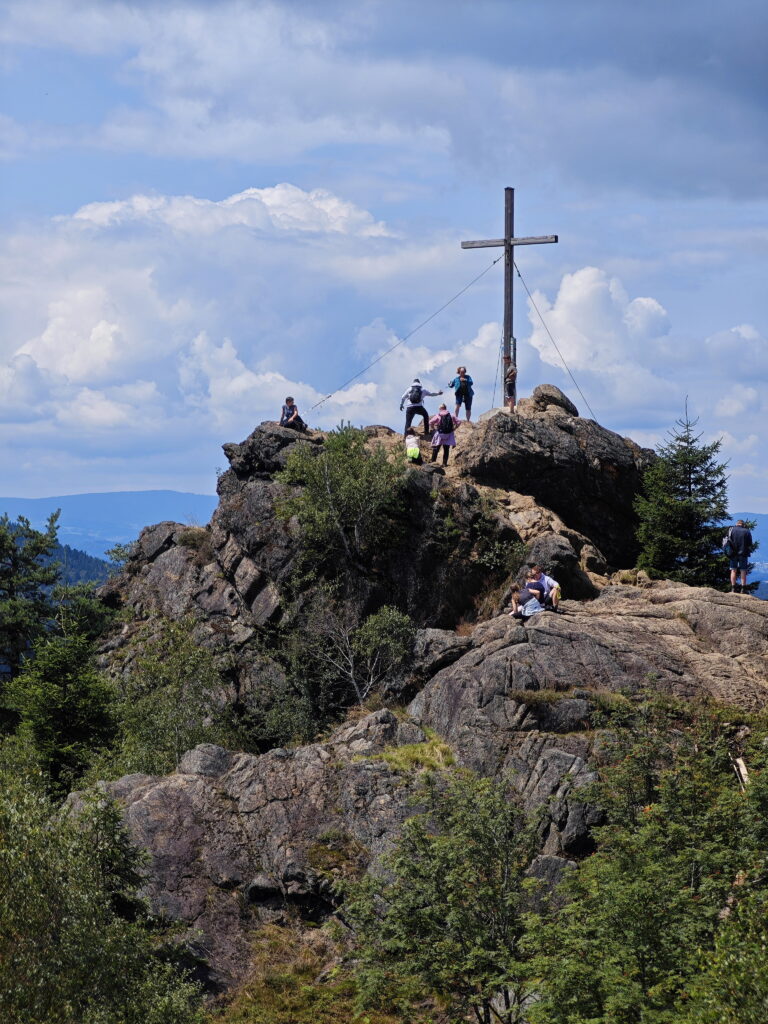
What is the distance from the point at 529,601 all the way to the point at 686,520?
1180 cm

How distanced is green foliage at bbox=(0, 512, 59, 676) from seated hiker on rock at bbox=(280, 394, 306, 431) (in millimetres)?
17395

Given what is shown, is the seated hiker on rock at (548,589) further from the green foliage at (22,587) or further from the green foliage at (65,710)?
the green foliage at (22,587)

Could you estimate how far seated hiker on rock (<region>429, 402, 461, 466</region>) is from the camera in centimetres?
4447

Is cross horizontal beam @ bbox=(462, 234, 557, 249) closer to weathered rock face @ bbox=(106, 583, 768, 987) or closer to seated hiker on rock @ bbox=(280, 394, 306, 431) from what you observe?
seated hiker on rock @ bbox=(280, 394, 306, 431)

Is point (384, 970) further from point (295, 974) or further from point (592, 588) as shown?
point (592, 588)

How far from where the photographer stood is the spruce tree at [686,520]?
1656 inches

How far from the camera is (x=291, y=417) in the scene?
159ft

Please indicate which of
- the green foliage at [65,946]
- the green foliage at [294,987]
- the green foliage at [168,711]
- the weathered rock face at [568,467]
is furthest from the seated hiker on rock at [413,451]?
the green foliage at [65,946]

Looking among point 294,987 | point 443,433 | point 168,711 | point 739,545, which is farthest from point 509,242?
point 294,987

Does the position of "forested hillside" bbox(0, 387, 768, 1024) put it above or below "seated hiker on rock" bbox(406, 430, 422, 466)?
below

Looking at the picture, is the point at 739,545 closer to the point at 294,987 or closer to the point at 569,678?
the point at 569,678

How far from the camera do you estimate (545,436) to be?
47344mm

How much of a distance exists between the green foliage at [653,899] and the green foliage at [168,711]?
16495mm

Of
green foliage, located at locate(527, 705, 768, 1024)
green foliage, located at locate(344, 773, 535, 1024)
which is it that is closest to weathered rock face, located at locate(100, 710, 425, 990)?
green foliage, located at locate(344, 773, 535, 1024)
